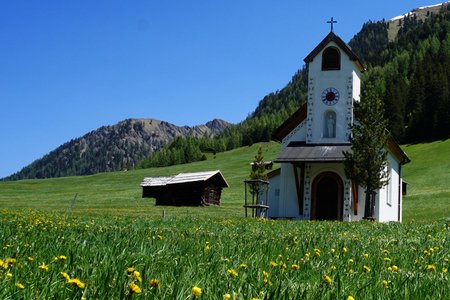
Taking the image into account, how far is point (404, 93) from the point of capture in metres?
123

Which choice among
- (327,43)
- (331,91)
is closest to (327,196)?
(331,91)

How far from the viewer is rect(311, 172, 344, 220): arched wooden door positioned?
35.8 meters

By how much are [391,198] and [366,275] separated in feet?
122

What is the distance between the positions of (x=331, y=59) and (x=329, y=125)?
4.47m

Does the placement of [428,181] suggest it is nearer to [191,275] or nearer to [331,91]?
[331,91]

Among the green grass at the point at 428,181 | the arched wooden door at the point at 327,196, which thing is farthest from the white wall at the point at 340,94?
the green grass at the point at 428,181

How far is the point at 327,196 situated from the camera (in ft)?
118

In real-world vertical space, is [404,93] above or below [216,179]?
above

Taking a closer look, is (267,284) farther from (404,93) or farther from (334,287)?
(404,93)

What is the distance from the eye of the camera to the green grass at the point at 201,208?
4518 centimetres

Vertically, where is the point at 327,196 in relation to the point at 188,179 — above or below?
below

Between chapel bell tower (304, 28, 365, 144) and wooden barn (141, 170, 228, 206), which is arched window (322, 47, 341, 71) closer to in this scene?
chapel bell tower (304, 28, 365, 144)

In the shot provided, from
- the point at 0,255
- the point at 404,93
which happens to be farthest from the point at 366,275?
the point at 404,93

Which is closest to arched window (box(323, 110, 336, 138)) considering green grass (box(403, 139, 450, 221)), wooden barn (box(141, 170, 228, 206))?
green grass (box(403, 139, 450, 221))
